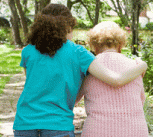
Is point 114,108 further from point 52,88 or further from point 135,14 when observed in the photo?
point 135,14

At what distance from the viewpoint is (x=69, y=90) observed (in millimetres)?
1867

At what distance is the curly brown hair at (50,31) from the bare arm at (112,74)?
239mm

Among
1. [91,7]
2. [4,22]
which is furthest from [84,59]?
[4,22]

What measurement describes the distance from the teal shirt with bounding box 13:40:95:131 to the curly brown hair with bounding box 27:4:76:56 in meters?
0.04

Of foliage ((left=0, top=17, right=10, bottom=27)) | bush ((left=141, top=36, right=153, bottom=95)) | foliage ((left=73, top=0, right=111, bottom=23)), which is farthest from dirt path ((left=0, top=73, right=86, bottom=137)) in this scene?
foliage ((left=0, top=17, right=10, bottom=27))

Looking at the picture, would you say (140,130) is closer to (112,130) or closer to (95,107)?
(112,130)

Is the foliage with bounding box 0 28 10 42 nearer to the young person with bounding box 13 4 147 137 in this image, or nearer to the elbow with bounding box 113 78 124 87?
the young person with bounding box 13 4 147 137

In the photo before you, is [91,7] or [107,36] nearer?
[107,36]

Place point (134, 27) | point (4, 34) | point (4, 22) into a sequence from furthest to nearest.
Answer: point (4, 22), point (4, 34), point (134, 27)

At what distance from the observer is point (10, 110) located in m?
5.54

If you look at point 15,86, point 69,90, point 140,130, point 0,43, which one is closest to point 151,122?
point 140,130

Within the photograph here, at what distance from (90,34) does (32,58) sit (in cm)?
52

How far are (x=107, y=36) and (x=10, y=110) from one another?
379cm

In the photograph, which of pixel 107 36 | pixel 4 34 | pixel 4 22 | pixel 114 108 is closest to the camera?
pixel 114 108
